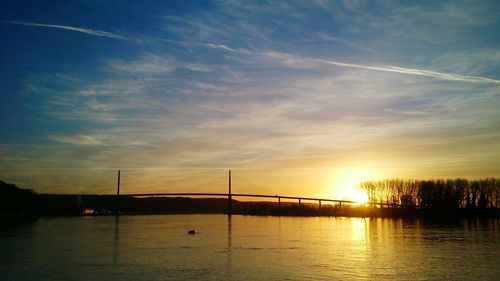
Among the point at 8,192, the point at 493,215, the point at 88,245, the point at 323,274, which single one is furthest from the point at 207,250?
the point at 493,215

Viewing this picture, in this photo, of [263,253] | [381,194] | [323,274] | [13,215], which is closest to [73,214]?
[13,215]

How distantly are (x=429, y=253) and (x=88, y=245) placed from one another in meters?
19.5

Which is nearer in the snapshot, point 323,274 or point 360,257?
point 323,274

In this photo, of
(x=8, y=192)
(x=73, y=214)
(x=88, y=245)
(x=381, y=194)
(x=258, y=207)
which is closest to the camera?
(x=88, y=245)

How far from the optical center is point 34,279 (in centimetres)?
1656

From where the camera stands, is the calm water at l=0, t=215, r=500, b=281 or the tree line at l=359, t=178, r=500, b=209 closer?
the calm water at l=0, t=215, r=500, b=281

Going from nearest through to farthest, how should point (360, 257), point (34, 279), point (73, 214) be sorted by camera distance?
point (34, 279) → point (360, 257) → point (73, 214)

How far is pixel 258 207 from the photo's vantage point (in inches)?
5079

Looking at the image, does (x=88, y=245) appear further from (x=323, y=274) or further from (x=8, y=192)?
(x=8, y=192)

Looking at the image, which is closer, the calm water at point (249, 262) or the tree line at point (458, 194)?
the calm water at point (249, 262)

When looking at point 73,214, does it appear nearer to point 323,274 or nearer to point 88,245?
point 88,245

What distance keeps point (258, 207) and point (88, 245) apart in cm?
10118

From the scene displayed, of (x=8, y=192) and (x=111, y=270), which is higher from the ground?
(x=8, y=192)

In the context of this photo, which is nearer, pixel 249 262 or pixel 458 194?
pixel 249 262
